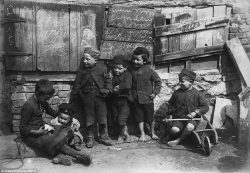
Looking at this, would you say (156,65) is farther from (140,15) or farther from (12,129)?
(12,129)

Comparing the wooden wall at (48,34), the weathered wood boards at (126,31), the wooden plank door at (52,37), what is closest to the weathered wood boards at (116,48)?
the weathered wood boards at (126,31)

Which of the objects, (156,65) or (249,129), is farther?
(156,65)

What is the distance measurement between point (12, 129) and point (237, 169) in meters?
4.02

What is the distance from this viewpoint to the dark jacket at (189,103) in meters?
5.56

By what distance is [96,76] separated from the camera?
18.7 ft

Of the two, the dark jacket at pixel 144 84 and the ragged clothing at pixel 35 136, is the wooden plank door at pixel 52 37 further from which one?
the dark jacket at pixel 144 84

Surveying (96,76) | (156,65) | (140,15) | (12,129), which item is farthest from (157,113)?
(12,129)

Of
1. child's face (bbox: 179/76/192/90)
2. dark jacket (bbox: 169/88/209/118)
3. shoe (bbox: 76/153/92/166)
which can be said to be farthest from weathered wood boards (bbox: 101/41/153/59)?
shoe (bbox: 76/153/92/166)

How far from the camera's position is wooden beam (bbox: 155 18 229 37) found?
20.0 feet

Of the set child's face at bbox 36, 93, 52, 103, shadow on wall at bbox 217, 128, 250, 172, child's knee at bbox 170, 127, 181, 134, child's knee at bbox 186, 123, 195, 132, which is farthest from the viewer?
child's knee at bbox 170, 127, 181, 134

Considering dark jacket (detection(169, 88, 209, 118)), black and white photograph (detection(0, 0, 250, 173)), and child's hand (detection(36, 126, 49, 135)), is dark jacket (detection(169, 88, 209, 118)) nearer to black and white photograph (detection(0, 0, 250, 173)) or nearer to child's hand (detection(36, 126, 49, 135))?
black and white photograph (detection(0, 0, 250, 173))

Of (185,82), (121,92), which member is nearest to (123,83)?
(121,92)

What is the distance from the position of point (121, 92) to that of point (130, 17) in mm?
1439

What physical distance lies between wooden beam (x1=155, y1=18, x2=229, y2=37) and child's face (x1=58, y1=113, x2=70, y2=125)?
2324 millimetres
